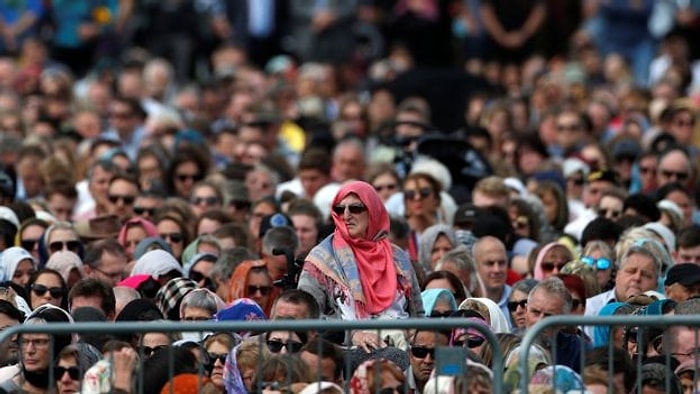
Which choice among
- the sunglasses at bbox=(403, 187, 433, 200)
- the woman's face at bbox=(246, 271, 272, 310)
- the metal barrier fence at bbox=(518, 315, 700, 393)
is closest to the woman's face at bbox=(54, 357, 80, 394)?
the metal barrier fence at bbox=(518, 315, 700, 393)

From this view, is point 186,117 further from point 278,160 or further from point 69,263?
point 69,263

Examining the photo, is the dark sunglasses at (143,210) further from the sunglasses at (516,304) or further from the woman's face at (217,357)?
the woman's face at (217,357)

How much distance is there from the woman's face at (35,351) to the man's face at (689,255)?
6916mm

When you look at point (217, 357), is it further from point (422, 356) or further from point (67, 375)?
point (422, 356)

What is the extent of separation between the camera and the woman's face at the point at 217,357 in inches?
458

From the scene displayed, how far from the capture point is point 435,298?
562 inches

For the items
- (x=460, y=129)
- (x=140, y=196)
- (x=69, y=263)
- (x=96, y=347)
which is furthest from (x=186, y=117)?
(x=96, y=347)

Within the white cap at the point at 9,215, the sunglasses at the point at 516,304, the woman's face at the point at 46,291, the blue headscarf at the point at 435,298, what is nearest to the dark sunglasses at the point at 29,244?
the white cap at the point at 9,215

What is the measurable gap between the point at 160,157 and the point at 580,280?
7.43m

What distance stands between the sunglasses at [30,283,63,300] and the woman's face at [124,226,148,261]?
2557 millimetres

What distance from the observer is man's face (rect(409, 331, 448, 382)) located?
11.5 m

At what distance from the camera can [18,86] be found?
30125 mm

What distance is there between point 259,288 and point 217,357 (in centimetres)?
337

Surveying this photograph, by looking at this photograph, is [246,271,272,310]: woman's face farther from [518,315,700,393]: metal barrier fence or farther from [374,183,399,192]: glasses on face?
[374,183,399,192]: glasses on face
